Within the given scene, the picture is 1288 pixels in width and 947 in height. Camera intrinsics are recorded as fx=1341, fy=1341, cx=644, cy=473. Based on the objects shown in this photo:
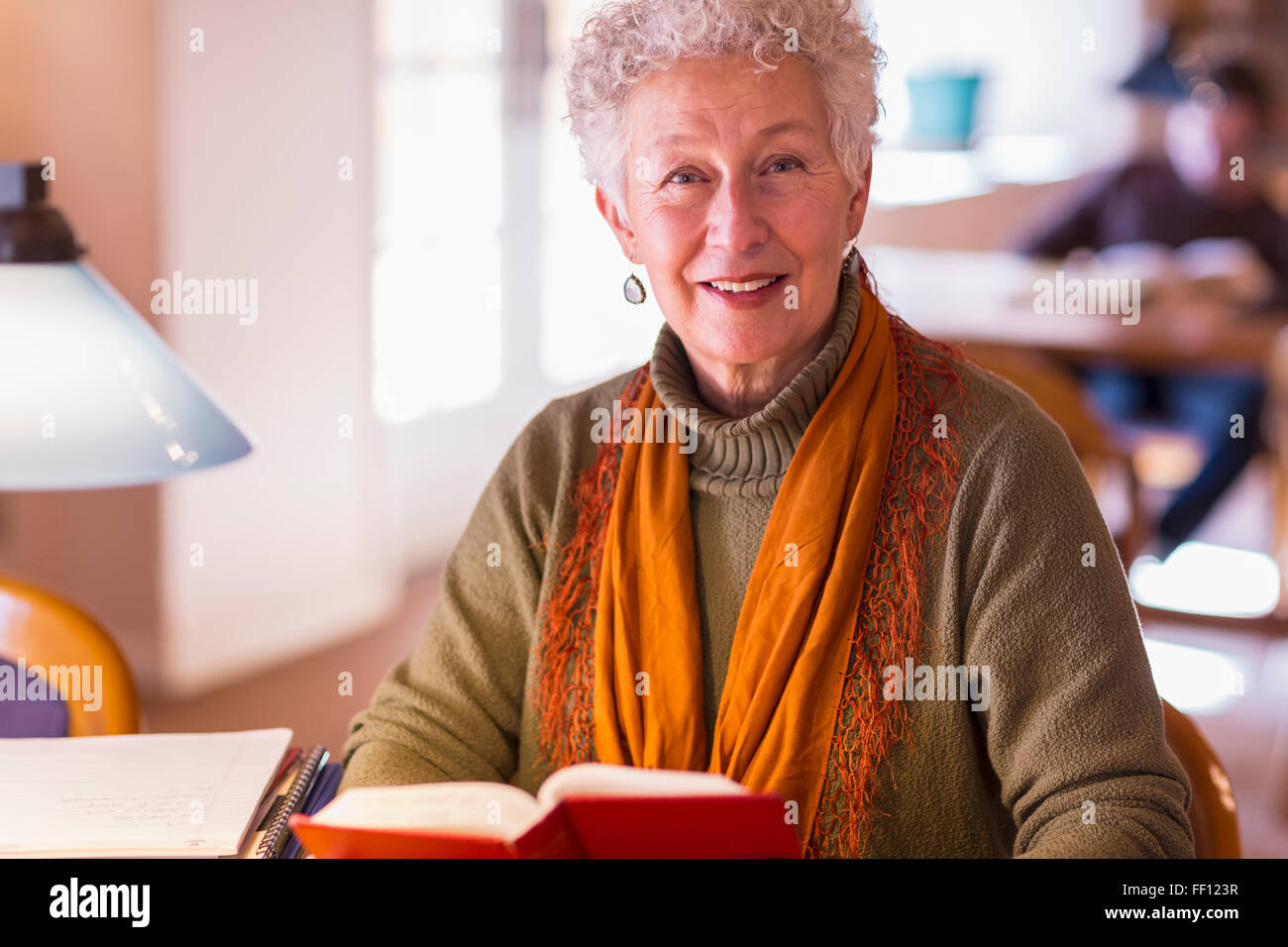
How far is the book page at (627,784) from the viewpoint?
0.82 metres

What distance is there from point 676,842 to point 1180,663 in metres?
3.02

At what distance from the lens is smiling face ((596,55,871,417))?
1.21 meters

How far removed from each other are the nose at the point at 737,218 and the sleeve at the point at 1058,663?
0.93 feet

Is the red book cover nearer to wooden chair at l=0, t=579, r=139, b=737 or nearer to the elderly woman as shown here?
the elderly woman

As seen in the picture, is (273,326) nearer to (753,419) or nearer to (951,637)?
(753,419)

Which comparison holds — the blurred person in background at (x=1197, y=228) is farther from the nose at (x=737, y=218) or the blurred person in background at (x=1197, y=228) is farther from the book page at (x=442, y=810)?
the book page at (x=442, y=810)

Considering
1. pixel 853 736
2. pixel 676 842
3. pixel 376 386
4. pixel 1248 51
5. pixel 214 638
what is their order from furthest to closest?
pixel 1248 51, pixel 376 386, pixel 214 638, pixel 853 736, pixel 676 842

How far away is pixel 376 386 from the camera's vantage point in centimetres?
387

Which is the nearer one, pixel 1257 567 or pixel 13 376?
pixel 13 376

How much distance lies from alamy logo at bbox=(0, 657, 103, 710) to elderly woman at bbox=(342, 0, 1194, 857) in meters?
0.27

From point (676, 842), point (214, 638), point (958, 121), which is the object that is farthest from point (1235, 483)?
point (676, 842)
